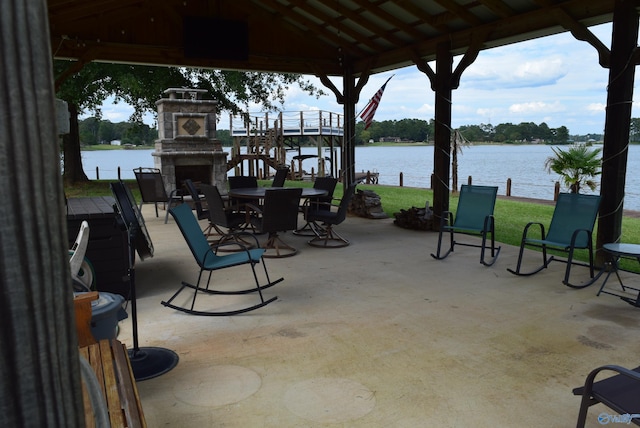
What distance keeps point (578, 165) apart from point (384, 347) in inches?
301

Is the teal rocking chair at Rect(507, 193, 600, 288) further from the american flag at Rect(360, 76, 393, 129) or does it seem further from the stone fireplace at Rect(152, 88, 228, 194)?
the stone fireplace at Rect(152, 88, 228, 194)

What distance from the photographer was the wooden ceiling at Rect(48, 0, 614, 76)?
638 cm

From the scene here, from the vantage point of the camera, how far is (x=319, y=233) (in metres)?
6.84

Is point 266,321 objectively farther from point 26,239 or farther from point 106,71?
point 106,71

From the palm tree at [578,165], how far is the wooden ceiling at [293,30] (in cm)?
360

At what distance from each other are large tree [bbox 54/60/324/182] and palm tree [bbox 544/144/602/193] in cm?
881

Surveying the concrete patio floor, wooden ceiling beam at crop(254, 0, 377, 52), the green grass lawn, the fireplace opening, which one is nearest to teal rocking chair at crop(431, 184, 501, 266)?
the concrete patio floor

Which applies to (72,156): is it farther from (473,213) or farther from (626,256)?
(626,256)

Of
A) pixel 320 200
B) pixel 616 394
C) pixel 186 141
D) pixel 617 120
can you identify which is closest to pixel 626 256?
pixel 617 120

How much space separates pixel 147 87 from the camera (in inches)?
529

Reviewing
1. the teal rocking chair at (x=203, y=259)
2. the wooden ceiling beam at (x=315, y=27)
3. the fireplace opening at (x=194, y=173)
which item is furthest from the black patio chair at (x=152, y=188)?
the teal rocking chair at (x=203, y=259)

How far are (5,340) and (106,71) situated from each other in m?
14.8

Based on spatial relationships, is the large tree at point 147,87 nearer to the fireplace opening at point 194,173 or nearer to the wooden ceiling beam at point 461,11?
the fireplace opening at point 194,173

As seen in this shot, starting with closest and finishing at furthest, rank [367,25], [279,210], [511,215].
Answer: [279,210]
[367,25]
[511,215]
